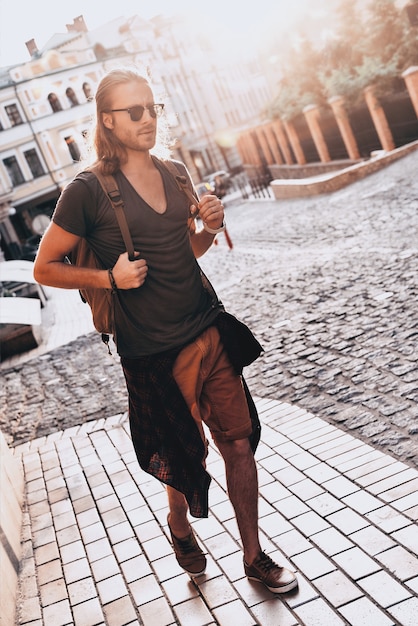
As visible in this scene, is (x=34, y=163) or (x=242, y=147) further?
(x=242, y=147)

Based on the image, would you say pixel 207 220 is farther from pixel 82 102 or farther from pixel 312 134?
pixel 82 102

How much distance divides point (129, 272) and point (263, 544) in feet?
5.03

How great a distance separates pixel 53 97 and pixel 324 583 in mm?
45809

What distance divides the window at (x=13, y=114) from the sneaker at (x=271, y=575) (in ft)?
144

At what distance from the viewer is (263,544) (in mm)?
3430

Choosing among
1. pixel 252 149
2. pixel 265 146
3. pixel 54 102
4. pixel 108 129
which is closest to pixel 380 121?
pixel 265 146

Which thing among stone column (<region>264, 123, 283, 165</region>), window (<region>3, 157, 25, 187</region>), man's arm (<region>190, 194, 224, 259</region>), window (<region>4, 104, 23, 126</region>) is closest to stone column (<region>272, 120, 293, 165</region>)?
stone column (<region>264, 123, 283, 165</region>)

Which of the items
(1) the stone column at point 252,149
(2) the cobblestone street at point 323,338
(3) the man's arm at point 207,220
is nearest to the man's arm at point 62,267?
(3) the man's arm at point 207,220

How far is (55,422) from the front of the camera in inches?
283

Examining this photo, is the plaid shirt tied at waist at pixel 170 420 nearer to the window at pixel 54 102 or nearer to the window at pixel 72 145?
the window at pixel 72 145

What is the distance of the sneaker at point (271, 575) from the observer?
9.76 ft

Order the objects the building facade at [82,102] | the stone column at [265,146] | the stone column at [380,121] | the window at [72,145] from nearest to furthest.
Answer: the stone column at [380,121], the stone column at [265,146], the building facade at [82,102], the window at [72,145]

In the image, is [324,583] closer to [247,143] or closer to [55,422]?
[55,422]

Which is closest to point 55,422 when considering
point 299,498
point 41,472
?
point 41,472
